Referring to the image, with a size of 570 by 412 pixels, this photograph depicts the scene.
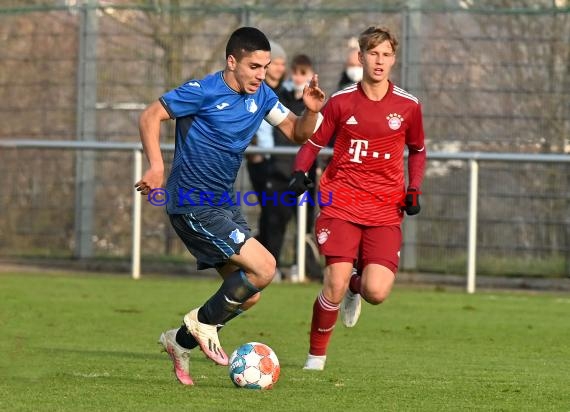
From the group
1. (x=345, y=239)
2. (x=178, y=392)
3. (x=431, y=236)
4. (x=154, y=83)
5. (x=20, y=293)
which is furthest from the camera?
(x=154, y=83)

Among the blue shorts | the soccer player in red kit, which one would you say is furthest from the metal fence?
the blue shorts

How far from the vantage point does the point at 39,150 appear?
51.7 feet

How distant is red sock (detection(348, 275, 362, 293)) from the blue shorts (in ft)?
3.99

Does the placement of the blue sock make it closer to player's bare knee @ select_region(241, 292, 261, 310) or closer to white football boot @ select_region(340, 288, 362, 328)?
player's bare knee @ select_region(241, 292, 261, 310)

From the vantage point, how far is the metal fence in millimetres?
14609

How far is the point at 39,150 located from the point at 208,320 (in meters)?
8.82

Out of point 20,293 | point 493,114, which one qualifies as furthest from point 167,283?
point 493,114

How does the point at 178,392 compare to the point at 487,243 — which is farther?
the point at 487,243

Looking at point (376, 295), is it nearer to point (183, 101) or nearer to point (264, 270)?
point (264, 270)

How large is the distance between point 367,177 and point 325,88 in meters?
7.10

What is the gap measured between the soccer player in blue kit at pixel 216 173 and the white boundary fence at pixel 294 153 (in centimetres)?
627

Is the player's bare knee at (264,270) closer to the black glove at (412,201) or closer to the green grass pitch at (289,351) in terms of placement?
the green grass pitch at (289,351)

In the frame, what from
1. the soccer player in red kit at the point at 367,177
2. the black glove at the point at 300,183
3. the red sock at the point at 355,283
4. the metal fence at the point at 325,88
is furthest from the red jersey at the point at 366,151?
the metal fence at the point at 325,88

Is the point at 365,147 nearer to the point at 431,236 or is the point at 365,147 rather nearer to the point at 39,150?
the point at 431,236
